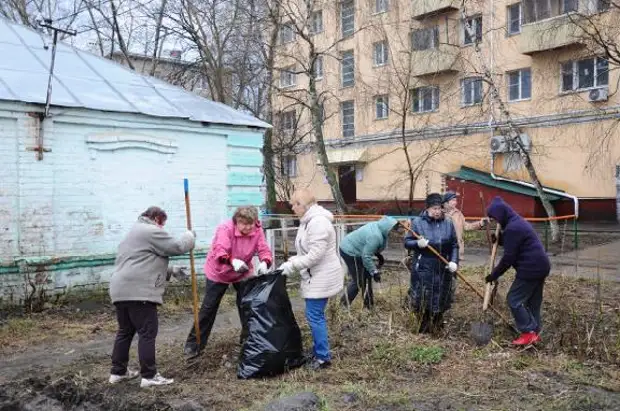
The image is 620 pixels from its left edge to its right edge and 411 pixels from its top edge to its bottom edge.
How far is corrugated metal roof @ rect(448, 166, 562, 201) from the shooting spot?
19.3 m

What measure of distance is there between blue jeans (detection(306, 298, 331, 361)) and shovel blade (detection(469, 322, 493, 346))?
142cm

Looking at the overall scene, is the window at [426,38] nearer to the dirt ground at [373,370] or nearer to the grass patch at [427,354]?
the dirt ground at [373,370]

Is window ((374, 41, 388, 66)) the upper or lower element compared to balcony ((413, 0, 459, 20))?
lower

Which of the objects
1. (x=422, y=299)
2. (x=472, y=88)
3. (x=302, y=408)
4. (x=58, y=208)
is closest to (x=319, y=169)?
(x=472, y=88)

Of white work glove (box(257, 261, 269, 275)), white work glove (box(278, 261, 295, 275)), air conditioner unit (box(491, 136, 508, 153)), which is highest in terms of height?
air conditioner unit (box(491, 136, 508, 153))

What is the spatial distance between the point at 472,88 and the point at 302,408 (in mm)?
→ 19893

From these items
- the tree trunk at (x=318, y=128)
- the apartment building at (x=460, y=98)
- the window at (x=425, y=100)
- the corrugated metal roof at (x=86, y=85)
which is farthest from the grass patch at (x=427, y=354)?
the window at (x=425, y=100)

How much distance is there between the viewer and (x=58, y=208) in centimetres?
773

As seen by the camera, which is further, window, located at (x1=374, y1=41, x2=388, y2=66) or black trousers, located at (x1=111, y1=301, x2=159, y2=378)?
window, located at (x1=374, y1=41, x2=388, y2=66)

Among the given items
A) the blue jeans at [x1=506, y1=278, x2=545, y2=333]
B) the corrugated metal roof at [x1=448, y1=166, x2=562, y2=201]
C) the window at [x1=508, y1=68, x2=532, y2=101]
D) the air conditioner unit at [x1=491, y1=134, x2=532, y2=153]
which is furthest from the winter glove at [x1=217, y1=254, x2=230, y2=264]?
the window at [x1=508, y1=68, x2=532, y2=101]

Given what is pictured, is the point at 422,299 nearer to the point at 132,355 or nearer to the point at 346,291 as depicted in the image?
the point at 346,291

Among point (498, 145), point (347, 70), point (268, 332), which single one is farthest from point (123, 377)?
point (347, 70)

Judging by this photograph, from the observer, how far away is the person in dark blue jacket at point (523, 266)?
197 inches

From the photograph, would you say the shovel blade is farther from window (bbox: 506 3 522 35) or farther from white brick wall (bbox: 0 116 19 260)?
window (bbox: 506 3 522 35)
